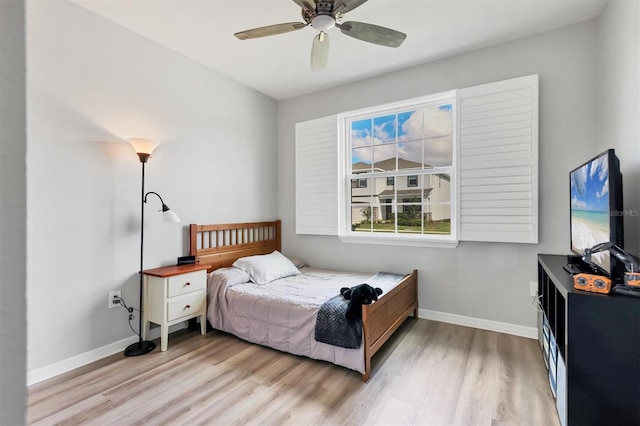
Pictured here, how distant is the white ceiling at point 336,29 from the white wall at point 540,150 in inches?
5.4

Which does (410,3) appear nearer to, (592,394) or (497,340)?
(592,394)

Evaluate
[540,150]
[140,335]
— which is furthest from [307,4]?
[140,335]

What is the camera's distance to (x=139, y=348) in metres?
2.55

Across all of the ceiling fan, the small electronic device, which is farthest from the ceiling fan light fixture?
the small electronic device

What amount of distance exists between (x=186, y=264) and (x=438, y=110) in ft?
9.86

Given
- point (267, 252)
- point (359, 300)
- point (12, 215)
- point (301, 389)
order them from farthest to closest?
1. point (267, 252)
2. point (359, 300)
3. point (301, 389)
4. point (12, 215)

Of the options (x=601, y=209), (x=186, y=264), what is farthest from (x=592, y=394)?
(x=186, y=264)

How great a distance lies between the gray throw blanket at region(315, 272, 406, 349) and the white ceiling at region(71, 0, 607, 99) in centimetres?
227

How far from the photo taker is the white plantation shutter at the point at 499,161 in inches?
106

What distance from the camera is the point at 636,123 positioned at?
1.80m

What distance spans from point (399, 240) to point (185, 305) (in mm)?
2225

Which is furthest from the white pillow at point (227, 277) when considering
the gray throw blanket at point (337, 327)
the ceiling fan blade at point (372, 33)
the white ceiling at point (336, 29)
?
the ceiling fan blade at point (372, 33)

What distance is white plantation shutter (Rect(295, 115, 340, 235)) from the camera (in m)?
3.79

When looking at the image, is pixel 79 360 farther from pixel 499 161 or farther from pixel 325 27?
pixel 499 161
